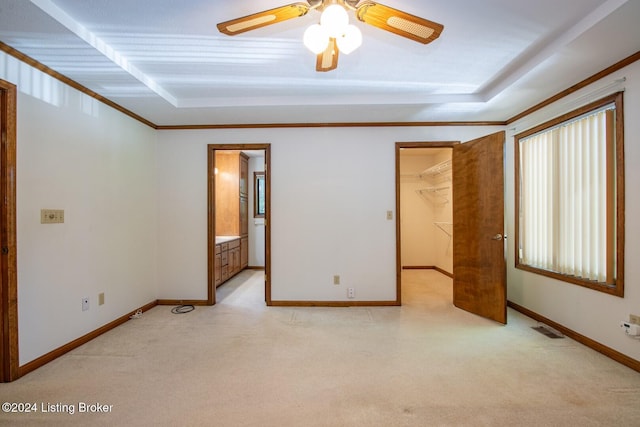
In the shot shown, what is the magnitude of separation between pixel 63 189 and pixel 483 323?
4182mm

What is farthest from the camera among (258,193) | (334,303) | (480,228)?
(258,193)

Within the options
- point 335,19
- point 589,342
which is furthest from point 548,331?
point 335,19

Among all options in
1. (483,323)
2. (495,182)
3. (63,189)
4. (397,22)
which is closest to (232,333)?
(63,189)

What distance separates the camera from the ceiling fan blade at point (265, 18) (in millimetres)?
1427

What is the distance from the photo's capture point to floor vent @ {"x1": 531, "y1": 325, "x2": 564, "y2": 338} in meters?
2.67

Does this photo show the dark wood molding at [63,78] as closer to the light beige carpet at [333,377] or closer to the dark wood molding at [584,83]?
the light beige carpet at [333,377]

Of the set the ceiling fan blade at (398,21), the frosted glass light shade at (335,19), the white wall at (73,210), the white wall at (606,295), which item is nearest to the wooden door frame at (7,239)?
the white wall at (73,210)

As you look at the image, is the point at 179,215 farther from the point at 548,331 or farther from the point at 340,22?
the point at 548,331

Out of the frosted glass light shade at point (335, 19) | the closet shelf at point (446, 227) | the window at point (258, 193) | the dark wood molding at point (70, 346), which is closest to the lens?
the frosted glass light shade at point (335, 19)

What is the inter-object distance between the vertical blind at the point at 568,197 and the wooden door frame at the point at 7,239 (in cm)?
455

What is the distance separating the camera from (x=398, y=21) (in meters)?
1.46

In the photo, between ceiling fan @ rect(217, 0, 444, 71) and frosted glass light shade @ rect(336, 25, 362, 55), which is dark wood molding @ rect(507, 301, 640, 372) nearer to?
ceiling fan @ rect(217, 0, 444, 71)

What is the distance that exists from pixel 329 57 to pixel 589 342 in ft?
10.4

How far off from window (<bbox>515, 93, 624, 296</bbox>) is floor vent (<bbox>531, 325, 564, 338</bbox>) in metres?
0.53
